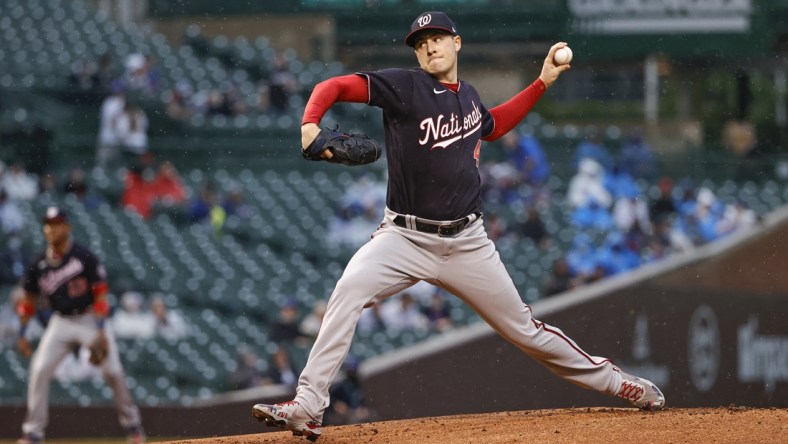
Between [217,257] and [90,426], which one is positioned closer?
[90,426]

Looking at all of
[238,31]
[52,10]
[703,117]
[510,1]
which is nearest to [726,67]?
[703,117]

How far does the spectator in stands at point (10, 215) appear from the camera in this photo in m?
11.9

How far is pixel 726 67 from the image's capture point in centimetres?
1048

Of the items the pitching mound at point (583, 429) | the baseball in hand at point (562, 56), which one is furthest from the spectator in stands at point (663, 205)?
the baseball in hand at point (562, 56)

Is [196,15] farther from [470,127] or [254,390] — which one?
[470,127]

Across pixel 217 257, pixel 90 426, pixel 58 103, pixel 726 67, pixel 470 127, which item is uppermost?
pixel 470 127

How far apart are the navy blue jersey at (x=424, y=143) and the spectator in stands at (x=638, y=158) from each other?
685cm

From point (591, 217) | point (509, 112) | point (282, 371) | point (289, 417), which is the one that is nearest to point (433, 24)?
point (509, 112)

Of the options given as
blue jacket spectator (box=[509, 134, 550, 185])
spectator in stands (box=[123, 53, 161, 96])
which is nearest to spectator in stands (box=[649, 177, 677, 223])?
blue jacket spectator (box=[509, 134, 550, 185])

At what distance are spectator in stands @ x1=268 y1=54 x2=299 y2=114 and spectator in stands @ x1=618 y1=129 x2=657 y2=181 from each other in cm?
364

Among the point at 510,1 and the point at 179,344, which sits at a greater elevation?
the point at 510,1

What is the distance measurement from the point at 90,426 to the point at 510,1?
18.8 ft

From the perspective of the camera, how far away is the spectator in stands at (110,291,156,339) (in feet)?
35.8

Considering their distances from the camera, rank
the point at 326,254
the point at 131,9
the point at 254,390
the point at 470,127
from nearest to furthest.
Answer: the point at 470,127, the point at 254,390, the point at 326,254, the point at 131,9
